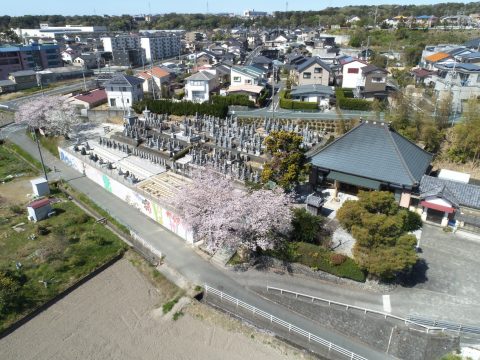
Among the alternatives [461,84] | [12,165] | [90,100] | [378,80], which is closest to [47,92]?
[90,100]

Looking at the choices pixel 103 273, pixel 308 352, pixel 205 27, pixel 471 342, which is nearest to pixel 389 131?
pixel 471 342

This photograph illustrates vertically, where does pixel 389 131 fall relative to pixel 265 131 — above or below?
above

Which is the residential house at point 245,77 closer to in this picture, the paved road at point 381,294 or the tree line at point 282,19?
the paved road at point 381,294

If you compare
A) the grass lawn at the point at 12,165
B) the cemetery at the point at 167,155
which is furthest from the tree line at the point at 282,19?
the grass lawn at the point at 12,165

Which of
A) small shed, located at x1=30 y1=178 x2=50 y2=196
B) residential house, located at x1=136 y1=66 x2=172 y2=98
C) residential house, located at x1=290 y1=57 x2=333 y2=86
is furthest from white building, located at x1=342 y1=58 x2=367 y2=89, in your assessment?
small shed, located at x1=30 y1=178 x2=50 y2=196

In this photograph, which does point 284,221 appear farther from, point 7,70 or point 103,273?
point 7,70

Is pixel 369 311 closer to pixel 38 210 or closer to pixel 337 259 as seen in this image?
pixel 337 259
